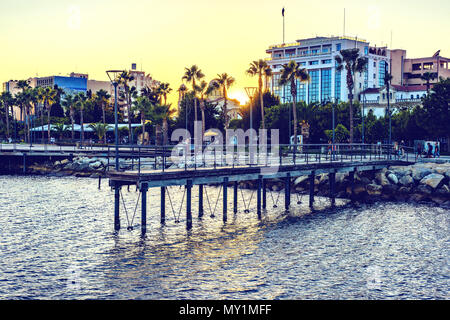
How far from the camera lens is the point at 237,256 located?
2742cm

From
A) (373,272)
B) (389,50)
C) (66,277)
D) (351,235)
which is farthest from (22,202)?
(389,50)

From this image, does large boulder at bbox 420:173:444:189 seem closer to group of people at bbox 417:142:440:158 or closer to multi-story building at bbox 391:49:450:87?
group of people at bbox 417:142:440:158

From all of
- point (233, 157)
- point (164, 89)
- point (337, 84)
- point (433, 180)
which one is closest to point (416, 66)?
point (337, 84)

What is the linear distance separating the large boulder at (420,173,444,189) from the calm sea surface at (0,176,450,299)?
5.70m

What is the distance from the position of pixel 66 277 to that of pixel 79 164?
56932 mm

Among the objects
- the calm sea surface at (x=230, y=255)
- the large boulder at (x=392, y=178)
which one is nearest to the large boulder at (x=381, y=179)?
the large boulder at (x=392, y=178)

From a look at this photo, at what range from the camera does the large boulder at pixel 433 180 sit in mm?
48656

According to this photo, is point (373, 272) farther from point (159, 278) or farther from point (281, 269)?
point (159, 278)

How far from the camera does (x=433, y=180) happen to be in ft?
161

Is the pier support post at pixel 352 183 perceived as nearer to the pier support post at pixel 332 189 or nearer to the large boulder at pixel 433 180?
the pier support post at pixel 332 189

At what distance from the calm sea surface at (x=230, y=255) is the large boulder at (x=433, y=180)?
5.70 metres

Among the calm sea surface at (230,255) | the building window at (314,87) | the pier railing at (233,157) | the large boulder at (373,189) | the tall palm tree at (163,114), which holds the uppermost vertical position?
the building window at (314,87)

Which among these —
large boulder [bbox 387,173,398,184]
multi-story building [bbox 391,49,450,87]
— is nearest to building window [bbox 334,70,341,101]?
multi-story building [bbox 391,49,450,87]

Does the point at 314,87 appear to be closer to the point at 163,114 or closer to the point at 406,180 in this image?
the point at 163,114
